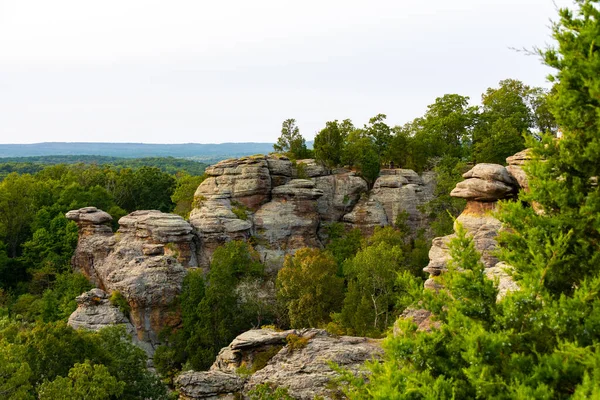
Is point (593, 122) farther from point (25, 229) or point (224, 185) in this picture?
point (25, 229)

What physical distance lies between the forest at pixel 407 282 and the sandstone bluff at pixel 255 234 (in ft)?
5.21

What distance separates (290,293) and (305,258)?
273cm

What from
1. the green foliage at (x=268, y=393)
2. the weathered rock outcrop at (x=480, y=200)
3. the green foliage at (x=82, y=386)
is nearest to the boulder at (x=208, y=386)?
the green foliage at (x=268, y=393)

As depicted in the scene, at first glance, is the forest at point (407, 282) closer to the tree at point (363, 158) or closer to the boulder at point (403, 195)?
the tree at point (363, 158)

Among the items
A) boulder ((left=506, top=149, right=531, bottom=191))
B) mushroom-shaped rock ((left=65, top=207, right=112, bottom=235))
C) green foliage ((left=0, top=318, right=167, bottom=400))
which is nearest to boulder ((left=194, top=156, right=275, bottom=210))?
mushroom-shaped rock ((left=65, top=207, right=112, bottom=235))

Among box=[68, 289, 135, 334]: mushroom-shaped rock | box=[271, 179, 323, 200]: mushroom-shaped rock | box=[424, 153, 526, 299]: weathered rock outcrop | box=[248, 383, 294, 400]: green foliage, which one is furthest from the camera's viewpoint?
box=[271, 179, 323, 200]: mushroom-shaped rock

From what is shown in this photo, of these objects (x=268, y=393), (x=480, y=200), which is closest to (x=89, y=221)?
(x=268, y=393)

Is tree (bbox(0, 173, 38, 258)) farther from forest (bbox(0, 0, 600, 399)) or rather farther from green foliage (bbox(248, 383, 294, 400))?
green foliage (bbox(248, 383, 294, 400))

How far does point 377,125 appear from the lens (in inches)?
2168

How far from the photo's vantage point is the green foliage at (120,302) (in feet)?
117

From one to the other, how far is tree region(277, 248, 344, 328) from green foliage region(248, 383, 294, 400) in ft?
46.1

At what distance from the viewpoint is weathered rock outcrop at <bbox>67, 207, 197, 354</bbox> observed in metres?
36.6

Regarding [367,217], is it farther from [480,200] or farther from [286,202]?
[480,200]

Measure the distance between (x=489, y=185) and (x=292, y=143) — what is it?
32.5 meters
